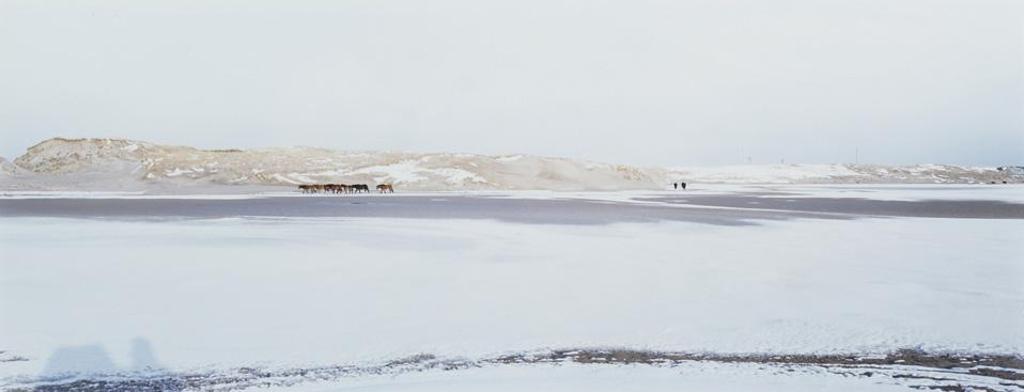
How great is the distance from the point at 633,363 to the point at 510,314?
7.03 ft

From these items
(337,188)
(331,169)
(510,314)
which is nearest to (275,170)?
(331,169)

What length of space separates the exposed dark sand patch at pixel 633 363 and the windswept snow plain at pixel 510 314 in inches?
1.0

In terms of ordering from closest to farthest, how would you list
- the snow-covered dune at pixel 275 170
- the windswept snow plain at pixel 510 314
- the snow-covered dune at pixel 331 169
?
1. the windswept snow plain at pixel 510 314
2. the snow-covered dune at pixel 275 170
3. the snow-covered dune at pixel 331 169

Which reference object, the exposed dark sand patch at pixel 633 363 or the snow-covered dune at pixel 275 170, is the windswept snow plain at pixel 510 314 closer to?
the exposed dark sand patch at pixel 633 363

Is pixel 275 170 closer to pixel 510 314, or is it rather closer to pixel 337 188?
pixel 337 188

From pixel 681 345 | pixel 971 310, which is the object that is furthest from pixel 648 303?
pixel 971 310

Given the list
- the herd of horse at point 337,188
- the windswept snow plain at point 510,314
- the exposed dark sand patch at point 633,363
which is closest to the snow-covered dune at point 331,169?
the herd of horse at point 337,188

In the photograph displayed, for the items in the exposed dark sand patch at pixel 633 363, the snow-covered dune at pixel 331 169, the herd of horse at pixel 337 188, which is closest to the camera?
the exposed dark sand patch at pixel 633 363

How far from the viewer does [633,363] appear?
6535 millimetres

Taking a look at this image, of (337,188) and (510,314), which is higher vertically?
(337,188)

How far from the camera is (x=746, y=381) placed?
609 cm

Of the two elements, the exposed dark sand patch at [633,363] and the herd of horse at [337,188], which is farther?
the herd of horse at [337,188]

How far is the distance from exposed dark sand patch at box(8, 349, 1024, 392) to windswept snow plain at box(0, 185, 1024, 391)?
3cm

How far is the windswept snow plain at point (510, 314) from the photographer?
6.22m
